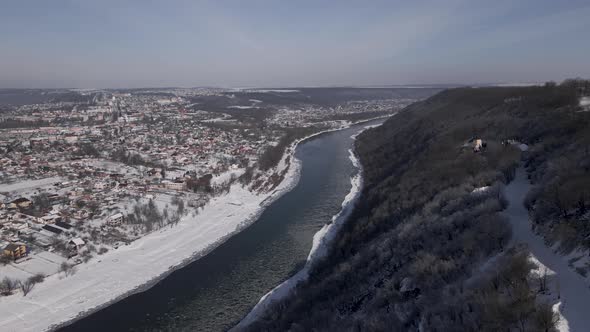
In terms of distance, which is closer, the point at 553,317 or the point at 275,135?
the point at 553,317

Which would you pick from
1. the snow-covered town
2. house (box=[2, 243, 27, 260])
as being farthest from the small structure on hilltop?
house (box=[2, 243, 27, 260])

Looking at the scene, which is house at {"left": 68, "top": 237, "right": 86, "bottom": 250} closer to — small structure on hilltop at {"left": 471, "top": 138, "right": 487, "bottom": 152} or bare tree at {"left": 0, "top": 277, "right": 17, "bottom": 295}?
bare tree at {"left": 0, "top": 277, "right": 17, "bottom": 295}

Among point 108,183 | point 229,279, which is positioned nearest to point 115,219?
point 108,183

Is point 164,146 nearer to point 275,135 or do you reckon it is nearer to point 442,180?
point 275,135

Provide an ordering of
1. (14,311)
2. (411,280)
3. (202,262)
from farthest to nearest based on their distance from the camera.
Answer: (202,262) < (14,311) < (411,280)

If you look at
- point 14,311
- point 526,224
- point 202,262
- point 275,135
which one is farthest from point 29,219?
point 275,135
